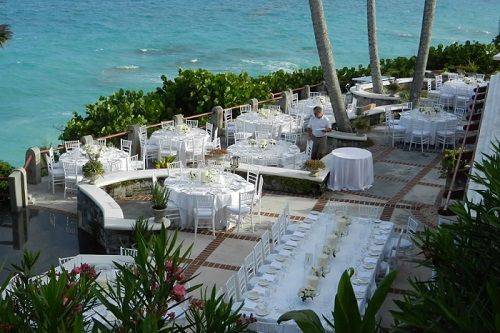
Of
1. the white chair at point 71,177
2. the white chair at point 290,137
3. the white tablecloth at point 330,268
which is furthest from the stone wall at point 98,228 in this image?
the white chair at point 290,137

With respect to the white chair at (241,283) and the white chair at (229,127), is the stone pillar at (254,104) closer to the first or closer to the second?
the white chair at (229,127)

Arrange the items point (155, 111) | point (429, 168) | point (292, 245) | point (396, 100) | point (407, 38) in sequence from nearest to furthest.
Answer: point (292, 245) → point (429, 168) → point (155, 111) → point (396, 100) → point (407, 38)

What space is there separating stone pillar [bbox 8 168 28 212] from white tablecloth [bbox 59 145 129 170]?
1.80 meters

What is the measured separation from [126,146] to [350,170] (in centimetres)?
622

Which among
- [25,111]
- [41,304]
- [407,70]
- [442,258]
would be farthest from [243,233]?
[25,111]

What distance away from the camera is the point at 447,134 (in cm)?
2230

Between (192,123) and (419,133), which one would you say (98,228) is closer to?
(192,123)

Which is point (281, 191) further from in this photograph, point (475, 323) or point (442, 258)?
point (475, 323)

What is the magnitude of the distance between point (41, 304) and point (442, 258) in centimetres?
358

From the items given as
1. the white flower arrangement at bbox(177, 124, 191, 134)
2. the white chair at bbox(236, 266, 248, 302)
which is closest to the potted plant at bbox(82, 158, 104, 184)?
the white flower arrangement at bbox(177, 124, 191, 134)

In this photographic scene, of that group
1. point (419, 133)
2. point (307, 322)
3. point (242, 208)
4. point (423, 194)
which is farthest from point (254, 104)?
point (307, 322)

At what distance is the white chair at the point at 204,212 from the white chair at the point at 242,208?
0.37 metres

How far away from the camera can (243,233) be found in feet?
51.8

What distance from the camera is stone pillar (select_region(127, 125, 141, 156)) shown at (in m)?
21.4
